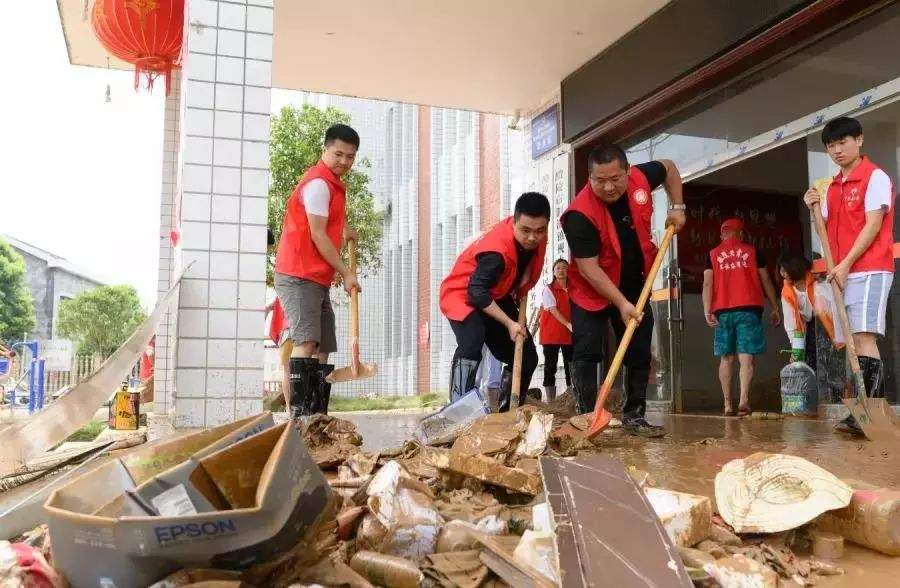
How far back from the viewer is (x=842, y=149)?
4.22 m

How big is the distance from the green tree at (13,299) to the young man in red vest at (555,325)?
120 ft

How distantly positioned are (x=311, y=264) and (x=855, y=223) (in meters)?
3.09

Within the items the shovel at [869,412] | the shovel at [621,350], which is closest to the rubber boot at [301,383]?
the shovel at [621,350]

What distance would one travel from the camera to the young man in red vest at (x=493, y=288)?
4.16 m

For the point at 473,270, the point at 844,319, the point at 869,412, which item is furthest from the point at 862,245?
the point at 473,270

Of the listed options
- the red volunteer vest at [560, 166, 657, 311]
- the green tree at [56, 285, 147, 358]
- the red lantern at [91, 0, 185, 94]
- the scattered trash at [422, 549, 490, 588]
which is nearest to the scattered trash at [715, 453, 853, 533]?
the scattered trash at [422, 549, 490, 588]

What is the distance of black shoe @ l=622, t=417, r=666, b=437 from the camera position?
389 cm

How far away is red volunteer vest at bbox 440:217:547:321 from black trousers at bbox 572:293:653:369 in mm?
454

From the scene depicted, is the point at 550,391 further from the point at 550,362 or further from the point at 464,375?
the point at 464,375

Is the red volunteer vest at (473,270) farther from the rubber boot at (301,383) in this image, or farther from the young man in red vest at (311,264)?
the rubber boot at (301,383)

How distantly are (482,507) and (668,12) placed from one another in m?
5.23

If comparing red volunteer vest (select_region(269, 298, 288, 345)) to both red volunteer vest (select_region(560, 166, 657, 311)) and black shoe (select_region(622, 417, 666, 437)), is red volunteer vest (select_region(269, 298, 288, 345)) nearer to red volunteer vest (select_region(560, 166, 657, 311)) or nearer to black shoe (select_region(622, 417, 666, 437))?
red volunteer vest (select_region(560, 166, 657, 311))

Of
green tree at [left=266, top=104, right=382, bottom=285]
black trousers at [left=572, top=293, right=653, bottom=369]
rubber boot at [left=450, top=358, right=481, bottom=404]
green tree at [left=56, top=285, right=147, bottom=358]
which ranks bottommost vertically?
rubber boot at [left=450, top=358, right=481, bottom=404]

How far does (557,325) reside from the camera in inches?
277
